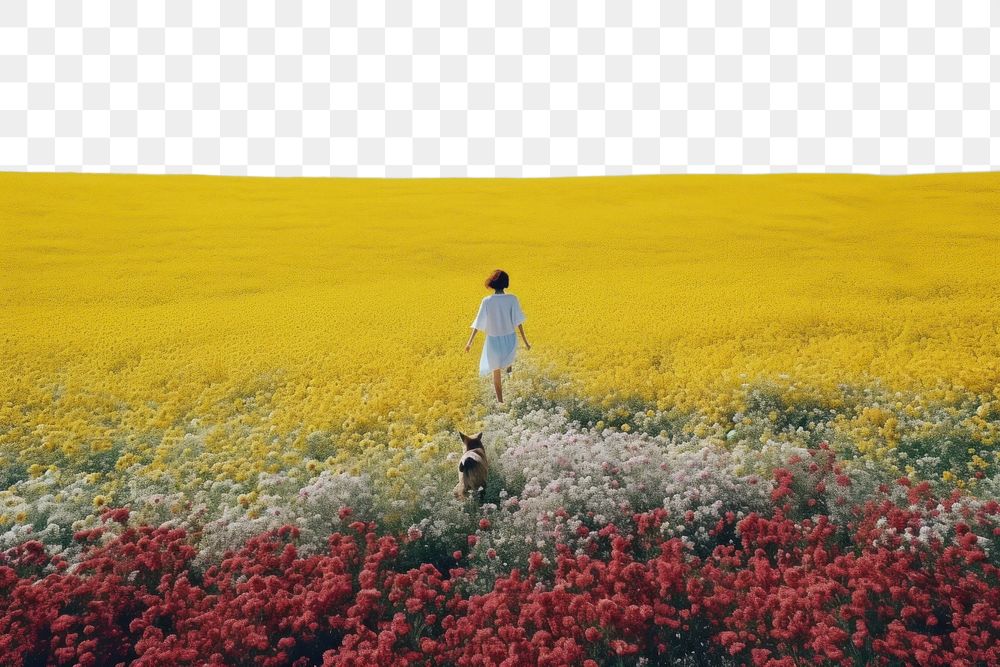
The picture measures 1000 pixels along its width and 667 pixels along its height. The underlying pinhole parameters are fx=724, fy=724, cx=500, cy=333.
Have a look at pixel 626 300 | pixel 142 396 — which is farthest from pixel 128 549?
pixel 626 300

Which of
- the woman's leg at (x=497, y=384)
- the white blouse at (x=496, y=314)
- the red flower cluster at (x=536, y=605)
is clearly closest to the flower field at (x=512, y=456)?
the red flower cluster at (x=536, y=605)

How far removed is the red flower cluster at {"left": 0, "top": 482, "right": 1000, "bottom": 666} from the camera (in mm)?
4543

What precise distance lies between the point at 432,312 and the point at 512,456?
569 cm

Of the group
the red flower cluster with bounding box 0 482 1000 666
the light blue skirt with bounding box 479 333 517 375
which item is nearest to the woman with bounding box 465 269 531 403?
the light blue skirt with bounding box 479 333 517 375

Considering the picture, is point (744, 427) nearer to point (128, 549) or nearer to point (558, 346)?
point (558, 346)

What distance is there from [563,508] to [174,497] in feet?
12.0

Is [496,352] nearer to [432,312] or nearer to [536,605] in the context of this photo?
[432,312]

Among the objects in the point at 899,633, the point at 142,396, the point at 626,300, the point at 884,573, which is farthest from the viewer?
the point at 626,300

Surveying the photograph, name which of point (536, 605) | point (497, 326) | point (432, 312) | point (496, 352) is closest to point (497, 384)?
point (496, 352)

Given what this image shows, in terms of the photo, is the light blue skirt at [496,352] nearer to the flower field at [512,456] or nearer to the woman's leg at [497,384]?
the woman's leg at [497,384]

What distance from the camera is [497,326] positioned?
8992 millimetres

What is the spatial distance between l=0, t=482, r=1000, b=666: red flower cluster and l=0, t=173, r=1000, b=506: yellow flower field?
1582mm

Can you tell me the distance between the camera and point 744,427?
25.8 ft

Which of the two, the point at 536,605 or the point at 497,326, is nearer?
the point at 536,605
